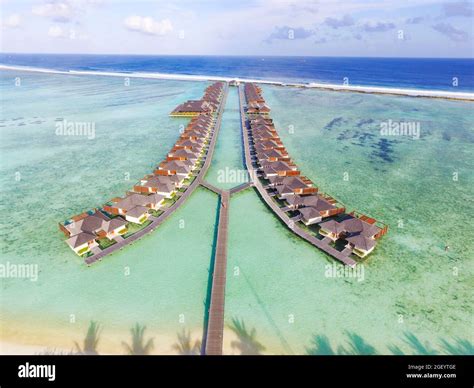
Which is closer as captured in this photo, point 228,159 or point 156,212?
point 156,212

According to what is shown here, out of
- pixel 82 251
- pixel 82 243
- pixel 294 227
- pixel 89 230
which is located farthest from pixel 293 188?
pixel 82 251

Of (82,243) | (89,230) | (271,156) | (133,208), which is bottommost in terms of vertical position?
(82,243)

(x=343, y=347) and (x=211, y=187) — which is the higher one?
(x=211, y=187)

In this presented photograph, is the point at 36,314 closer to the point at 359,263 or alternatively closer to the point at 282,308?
the point at 282,308

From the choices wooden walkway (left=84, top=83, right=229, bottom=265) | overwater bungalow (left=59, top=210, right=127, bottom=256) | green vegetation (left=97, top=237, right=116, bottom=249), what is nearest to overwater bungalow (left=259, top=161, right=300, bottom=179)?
wooden walkway (left=84, top=83, right=229, bottom=265)

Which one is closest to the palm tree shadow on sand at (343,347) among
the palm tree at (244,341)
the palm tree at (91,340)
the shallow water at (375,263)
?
the shallow water at (375,263)

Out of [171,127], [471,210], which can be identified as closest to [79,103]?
[171,127]

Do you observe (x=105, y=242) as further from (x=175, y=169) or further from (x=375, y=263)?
(x=375, y=263)
